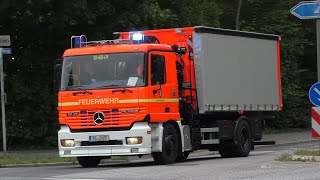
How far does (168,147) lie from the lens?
14.5m

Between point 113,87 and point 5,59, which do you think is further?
point 5,59

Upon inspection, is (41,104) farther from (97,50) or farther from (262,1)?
(262,1)

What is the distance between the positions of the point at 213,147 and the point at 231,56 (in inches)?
106

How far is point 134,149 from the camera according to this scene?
13555 mm

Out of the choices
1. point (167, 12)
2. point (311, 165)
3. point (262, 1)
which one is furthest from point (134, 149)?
point (262, 1)

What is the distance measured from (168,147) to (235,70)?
420 cm

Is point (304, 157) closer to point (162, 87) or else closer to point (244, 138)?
point (162, 87)

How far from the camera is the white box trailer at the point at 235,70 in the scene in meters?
16.2

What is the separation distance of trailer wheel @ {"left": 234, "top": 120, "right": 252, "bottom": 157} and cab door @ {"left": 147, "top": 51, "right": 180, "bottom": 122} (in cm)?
304

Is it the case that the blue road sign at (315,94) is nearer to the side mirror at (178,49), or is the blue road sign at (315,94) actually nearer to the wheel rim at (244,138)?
the side mirror at (178,49)

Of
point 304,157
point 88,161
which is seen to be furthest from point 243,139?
point 88,161

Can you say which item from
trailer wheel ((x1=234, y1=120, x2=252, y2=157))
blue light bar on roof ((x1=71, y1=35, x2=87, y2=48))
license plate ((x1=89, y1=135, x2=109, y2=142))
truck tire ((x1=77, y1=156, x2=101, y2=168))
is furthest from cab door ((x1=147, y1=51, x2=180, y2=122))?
trailer wheel ((x1=234, y1=120, x2=252, y2=157))

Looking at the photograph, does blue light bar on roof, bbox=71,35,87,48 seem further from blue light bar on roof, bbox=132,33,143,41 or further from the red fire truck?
blue light bar on roof, bbox=132,33,143,41

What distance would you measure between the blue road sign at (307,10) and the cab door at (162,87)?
342 cm
